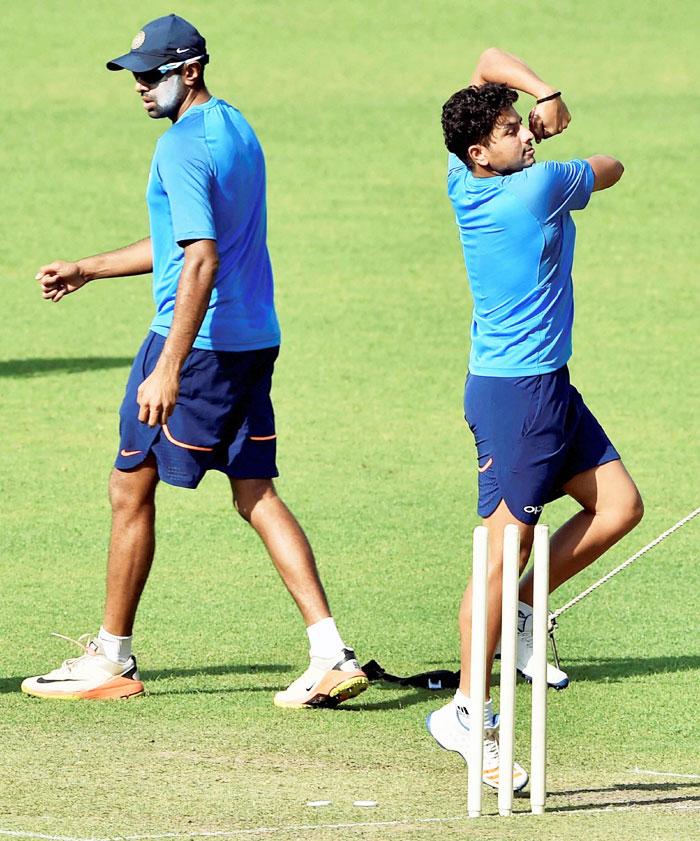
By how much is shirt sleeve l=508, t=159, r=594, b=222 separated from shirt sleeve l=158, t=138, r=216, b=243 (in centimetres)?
112

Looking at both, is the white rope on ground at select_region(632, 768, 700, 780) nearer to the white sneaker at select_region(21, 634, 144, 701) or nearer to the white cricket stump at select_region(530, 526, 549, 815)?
the white cricket stump at select_region(530, 526, 549, 815)

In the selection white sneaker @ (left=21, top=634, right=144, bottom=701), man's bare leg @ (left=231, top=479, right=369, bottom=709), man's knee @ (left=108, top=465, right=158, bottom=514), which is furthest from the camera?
man's knee @ (left=108, top=465, right=158, bottom=514)

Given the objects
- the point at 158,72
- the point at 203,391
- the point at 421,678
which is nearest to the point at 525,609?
the point at 421,678

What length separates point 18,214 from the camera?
20.9 metres

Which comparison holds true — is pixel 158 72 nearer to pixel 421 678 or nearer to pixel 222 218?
pixel 222 218

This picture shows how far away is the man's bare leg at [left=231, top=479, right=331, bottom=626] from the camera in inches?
266

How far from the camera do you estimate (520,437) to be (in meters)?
6.10

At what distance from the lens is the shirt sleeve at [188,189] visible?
6469 millimetres

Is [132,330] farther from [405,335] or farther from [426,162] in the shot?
[426,162]

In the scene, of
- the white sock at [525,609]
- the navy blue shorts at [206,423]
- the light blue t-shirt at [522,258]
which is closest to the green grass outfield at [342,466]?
the white sock at [525,609]

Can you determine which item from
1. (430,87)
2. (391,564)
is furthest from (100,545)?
(430,87)

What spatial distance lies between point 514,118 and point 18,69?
76.8 feet

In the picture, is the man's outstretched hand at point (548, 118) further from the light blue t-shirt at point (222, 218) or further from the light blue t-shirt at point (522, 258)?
the light blue t-shirt at point (222, 218)

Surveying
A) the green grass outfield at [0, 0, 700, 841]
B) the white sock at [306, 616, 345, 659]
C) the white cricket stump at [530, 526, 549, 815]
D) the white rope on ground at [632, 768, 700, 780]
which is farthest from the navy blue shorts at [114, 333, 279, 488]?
the white cricket stump at [530, 526, 549, 815]
